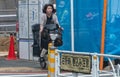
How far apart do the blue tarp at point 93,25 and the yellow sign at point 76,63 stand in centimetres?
107

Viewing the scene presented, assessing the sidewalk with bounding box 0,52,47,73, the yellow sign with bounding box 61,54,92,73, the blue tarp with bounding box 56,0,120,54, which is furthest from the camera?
the sidewalk with bounding box 0,52,47,73

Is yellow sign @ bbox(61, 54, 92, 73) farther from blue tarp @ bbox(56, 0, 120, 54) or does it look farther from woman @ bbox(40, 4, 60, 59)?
woman @ bbox(40, 4, 60, 59)

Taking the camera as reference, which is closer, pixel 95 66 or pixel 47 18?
pixel 95 66

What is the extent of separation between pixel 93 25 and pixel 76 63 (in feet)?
5.04

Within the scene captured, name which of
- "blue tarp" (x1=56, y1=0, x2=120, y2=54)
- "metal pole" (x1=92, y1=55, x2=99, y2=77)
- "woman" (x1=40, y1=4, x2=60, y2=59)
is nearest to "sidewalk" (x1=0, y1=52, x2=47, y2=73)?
"woman" (x1=40, y1=4, x2=60, y2=59)

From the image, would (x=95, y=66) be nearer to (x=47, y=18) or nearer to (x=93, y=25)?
(x=93, y=25)

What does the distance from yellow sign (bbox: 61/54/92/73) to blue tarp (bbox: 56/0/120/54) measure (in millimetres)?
1065

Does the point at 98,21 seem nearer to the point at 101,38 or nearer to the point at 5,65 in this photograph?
the point at 101,38

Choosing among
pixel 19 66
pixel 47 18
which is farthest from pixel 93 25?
pixel 19 66

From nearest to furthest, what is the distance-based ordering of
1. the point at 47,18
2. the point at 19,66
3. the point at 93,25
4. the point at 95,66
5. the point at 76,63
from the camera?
the point at 95,66 → the point at 76,63 → the point at 93,25 → the point at 47,18 → the point at 19,66

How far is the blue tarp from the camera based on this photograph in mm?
10422

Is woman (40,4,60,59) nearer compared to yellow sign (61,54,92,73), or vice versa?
yellow sign (61,54,92,73)

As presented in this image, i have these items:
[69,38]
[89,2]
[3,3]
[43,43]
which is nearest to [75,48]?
[69,38]

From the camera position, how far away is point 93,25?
10.7 meters
